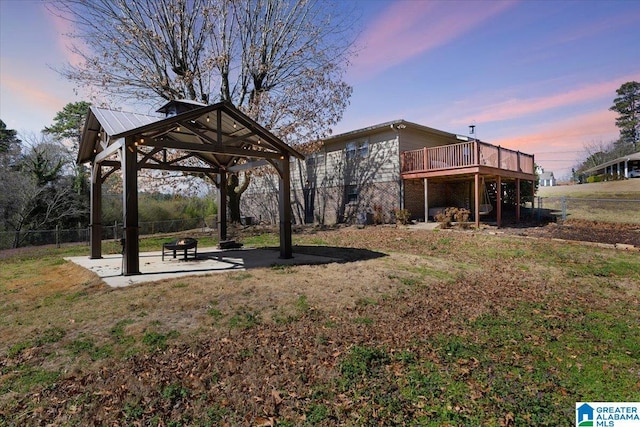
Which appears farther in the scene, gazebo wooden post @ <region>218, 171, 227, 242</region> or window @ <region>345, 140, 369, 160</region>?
window @ <region>345, 140, 369, 160</region>

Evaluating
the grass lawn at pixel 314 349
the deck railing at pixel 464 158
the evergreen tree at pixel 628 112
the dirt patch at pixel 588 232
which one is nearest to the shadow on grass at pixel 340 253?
the grass lawn at pixel 314 349

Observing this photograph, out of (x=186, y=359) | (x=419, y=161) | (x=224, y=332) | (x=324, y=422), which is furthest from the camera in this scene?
(x=419, y=161)

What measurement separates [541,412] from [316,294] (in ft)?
11.8

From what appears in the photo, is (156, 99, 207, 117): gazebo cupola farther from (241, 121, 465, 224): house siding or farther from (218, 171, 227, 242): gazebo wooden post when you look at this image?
(241, 121, 465, 224): house siding

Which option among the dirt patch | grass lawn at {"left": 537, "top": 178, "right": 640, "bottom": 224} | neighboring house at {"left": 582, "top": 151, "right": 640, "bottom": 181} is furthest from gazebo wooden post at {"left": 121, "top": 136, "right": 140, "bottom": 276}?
neighboring house at {"left": 582, "top": 151, "right": 640, "bottom": 181}

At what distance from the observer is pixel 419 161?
1620cm

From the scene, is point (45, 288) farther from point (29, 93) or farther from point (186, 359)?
point (29, 93)

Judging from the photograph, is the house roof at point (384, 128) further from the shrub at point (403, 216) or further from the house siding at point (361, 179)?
the shrub at point (403, 216)

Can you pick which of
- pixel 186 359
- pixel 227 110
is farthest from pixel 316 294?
pixel 227 110

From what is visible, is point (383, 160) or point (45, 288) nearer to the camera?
point (45, 288)

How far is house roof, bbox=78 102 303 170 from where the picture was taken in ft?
23.8

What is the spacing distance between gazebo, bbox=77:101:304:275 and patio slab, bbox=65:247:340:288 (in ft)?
1.32

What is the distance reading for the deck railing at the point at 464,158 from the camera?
46.4 feet

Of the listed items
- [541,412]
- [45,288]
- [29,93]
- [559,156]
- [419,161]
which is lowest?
[541,412]
